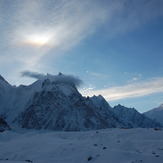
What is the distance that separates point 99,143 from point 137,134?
4742 millimetres

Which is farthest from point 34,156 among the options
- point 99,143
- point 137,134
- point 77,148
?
point 137,134

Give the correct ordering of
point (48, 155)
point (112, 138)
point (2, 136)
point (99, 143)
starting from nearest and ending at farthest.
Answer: point (48, 155) → point (99, 143) → point (112, 138) → point (2, 136)

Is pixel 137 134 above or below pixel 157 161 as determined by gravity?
above

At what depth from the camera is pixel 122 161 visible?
1581 centimetres

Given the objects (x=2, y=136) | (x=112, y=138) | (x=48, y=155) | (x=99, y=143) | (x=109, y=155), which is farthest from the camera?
(x=2, y=136)

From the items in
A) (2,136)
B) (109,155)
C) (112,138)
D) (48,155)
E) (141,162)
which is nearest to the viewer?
(141,162)

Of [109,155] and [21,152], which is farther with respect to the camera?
[21,152]

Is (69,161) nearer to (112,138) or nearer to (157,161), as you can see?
(157,161)

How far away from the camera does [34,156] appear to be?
2003cm

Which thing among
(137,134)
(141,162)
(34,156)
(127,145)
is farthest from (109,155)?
(137,134)

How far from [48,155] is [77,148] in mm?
2214

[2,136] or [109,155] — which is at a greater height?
[2,136]

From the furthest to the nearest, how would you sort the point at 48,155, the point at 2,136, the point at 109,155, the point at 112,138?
the point at 2,136 → the point at 112,138 → the point at 48,155 → the point at 109,155

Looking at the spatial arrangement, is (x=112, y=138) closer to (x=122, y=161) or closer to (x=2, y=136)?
(x=122, y=161)
